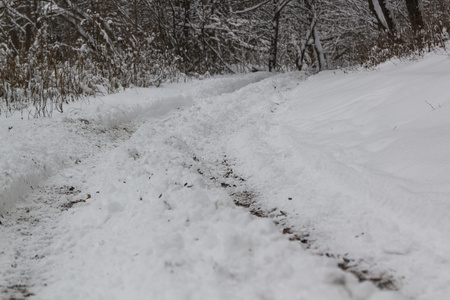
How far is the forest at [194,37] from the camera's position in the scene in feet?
24.0

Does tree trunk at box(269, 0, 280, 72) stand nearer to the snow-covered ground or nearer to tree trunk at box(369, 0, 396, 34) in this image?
tree trunk at box(369, 0, 396, 34)

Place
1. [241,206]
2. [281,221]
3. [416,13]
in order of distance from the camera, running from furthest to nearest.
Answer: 1. [416,13]
2. [241,206]
3. [281,221]

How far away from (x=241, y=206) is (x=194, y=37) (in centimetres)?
1335

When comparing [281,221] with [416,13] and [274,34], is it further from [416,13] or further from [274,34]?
[274,34]

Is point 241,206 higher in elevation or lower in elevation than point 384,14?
lower

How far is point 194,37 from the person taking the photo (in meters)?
14.7

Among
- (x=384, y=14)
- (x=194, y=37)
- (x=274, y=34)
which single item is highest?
(x=384, y=14)

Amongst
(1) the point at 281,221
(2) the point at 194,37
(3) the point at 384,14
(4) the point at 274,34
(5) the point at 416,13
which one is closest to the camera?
(1) the point at 281,221

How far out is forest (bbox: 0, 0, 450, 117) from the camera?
288 inches

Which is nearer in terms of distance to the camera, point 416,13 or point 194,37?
point 416,13

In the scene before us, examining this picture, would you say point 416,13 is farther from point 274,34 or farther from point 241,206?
point 241,206

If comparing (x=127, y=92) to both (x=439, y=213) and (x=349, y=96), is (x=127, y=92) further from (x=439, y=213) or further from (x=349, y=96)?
(x=439, y=213)

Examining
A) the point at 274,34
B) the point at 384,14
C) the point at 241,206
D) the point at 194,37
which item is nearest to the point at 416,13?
the point at 384,14

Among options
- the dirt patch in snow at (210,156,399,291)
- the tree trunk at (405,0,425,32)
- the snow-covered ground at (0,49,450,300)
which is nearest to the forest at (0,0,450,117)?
the tree trunk at (405,0,425,32)
